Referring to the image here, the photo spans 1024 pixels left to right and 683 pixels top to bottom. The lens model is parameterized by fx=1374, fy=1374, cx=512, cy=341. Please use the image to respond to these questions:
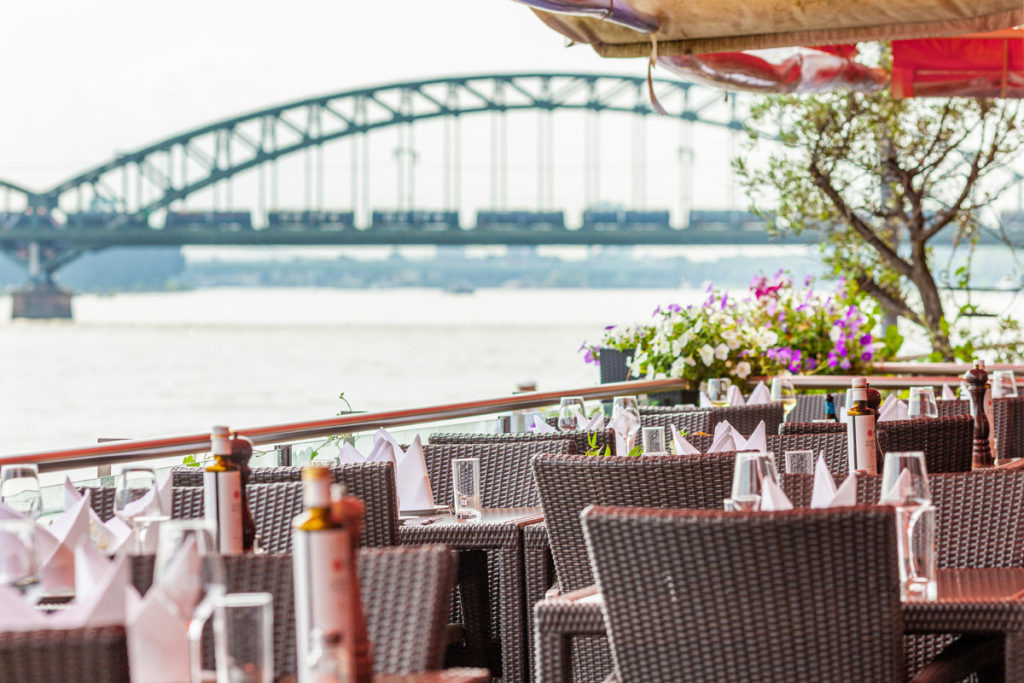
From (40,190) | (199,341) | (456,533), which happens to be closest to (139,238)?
(40,190)

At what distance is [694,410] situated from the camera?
442cm

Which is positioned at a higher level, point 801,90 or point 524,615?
point 801,90

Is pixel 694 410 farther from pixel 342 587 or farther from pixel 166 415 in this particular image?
pixel 166 415

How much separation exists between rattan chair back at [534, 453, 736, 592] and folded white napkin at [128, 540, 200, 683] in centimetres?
120

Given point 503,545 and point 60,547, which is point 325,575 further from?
point 503,545

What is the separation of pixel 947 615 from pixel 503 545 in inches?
48.2

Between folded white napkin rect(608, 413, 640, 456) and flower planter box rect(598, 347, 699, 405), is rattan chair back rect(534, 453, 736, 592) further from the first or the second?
flower planter box rect(598, 347, 699, 405)

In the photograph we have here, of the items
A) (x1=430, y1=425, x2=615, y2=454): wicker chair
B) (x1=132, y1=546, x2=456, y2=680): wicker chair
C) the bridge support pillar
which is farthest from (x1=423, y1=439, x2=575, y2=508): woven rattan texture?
the bridge support pillar

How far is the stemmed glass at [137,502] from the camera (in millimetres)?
2188

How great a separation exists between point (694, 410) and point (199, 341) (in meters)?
50.3

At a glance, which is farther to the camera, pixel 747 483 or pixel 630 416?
pixel 630 416

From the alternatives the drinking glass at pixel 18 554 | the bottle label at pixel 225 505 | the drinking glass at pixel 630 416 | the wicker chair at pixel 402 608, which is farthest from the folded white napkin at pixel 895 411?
the drinking glass at pixel 18 554

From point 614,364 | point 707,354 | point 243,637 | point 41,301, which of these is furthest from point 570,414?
point 41,301

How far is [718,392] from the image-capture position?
16.5 feet
